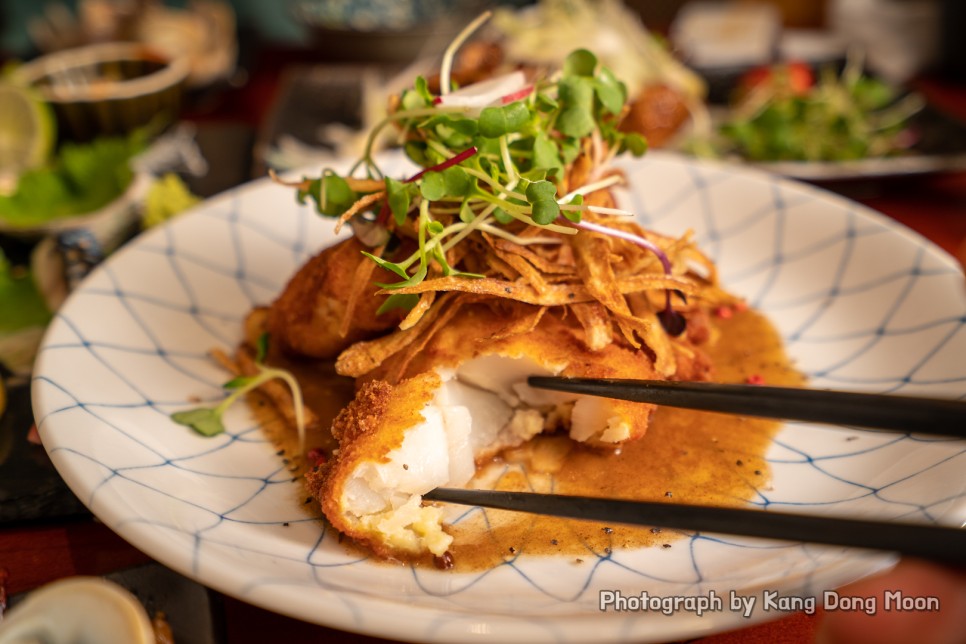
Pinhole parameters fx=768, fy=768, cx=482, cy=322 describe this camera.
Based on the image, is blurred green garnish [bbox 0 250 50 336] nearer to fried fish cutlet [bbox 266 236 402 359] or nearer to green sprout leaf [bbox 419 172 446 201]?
fried fish cutlet [bbox 266 236 402 359]

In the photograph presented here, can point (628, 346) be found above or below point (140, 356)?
above

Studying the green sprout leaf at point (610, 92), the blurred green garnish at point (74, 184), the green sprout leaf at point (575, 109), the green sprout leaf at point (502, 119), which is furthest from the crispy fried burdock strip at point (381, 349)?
the blurred green garnish at point (74, 184)

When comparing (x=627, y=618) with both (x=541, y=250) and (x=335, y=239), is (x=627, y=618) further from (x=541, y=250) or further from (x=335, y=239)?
(x=335, y=239)

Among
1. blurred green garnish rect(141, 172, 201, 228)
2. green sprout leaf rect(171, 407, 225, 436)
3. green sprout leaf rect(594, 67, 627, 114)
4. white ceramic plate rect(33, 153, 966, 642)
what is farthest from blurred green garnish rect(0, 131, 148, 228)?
green sprout leaf rect(594, 67, 627, 114)

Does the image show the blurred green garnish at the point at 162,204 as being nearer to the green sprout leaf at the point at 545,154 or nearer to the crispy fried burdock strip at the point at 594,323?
the green sprout leaf at the point at 545,154

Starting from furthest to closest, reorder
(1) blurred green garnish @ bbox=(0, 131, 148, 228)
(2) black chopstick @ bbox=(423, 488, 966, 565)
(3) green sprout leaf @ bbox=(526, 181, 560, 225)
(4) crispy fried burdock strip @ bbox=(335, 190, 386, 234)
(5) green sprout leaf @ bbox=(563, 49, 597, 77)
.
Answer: (1) blurred green garnish @ bbox=(0, 131, 148, 228) < (5) green sprout leaf @ bbox=(563, 49, 597, 77) < (4) crispy fried burdock strip @ bbox=(335, 190, 386, 234) < (3) green sprout leaf @ bbox=(526, 181, 560, 225) < (2) black chopstick @ bbox=(423, 488, 966, 565)

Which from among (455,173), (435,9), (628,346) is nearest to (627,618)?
(628,346)

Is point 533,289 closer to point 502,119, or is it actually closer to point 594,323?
point 594,323

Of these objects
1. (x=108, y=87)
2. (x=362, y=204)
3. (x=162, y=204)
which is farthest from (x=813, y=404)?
(x=108, y=87)
